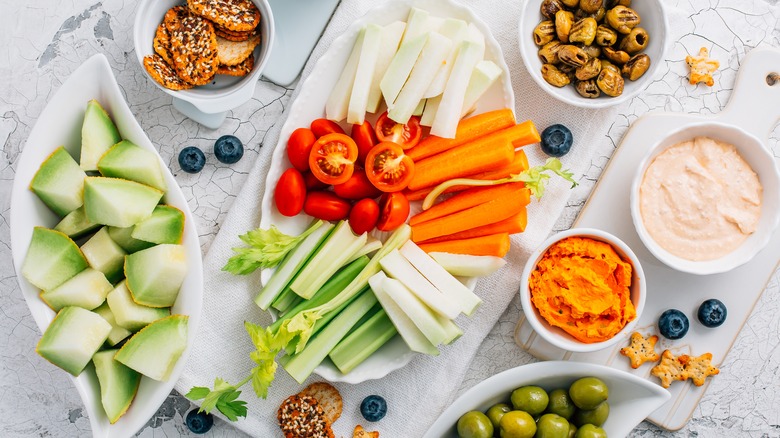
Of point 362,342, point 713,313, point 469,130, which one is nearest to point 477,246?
point 469,130

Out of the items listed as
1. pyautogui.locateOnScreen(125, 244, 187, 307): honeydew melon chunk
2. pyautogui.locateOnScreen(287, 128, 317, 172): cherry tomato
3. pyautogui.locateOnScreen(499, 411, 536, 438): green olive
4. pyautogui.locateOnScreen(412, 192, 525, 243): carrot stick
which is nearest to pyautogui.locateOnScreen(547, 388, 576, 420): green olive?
pyautogui.locateOnScreen(499, 411, 536, 438): green olive

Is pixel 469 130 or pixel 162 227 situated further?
pixel 469 130

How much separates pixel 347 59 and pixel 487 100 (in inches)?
17.5

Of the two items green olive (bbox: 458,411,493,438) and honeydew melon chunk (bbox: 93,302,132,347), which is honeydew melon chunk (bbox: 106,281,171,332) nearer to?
honeydew melon chunk (bbox: 93,302,132,347)

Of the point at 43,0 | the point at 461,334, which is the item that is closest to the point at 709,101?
the point at 461,334

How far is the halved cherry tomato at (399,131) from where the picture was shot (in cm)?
201

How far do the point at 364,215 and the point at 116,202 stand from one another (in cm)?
68

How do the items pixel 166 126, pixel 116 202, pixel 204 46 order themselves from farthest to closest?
pixel 166 126
pixel 204 46
pixel 116 202

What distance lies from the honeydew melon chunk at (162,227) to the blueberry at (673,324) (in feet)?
4.91

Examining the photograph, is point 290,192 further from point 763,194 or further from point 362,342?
point 763,194

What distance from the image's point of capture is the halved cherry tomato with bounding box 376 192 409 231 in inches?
77.8

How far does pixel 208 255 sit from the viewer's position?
6.94 ft

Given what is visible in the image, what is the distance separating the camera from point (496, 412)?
2064 mm

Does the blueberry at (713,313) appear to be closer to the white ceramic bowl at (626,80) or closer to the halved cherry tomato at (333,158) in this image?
the white ceramic bowl at (626,80)
